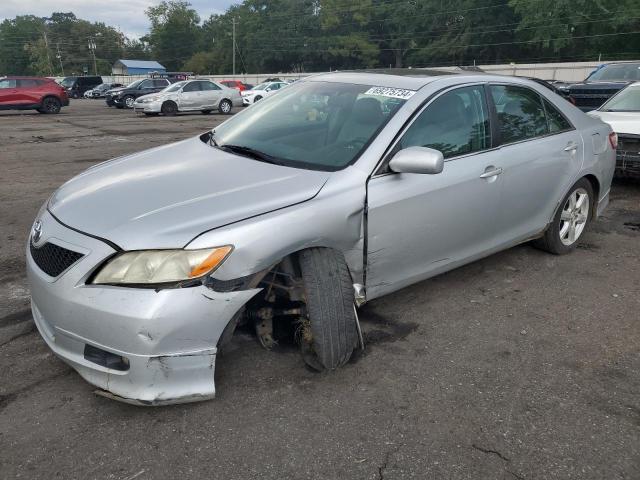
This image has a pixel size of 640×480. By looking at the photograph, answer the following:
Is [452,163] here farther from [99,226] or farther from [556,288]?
[99,226]

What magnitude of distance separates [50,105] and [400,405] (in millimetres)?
25059

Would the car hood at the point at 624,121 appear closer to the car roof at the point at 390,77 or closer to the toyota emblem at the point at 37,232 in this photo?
the car roof at the point at 390,77

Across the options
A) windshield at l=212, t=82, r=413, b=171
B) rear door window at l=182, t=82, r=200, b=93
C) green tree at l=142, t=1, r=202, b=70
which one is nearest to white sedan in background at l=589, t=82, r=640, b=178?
windshield at l=212, t=82, r=413, b=171

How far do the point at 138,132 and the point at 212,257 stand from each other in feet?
46.4

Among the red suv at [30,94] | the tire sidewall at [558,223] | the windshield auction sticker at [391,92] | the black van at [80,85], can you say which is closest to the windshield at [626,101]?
the tire sidewall at [558,223]

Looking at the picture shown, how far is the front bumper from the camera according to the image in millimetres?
2326

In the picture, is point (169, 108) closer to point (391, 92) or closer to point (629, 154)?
point (629, 154)

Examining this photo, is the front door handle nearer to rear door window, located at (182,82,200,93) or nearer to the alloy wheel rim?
the alloy wheel rim

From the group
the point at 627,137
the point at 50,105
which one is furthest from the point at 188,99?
the point at 627,137

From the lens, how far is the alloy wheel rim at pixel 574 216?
4.64 m

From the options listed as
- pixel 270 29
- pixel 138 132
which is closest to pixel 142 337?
pixel 138 132

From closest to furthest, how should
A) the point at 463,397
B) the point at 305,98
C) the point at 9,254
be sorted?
1. the point at 463,397
2. the point at 305,98
3. the point at 9,254

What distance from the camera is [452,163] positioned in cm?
346

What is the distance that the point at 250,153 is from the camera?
3377 mm
